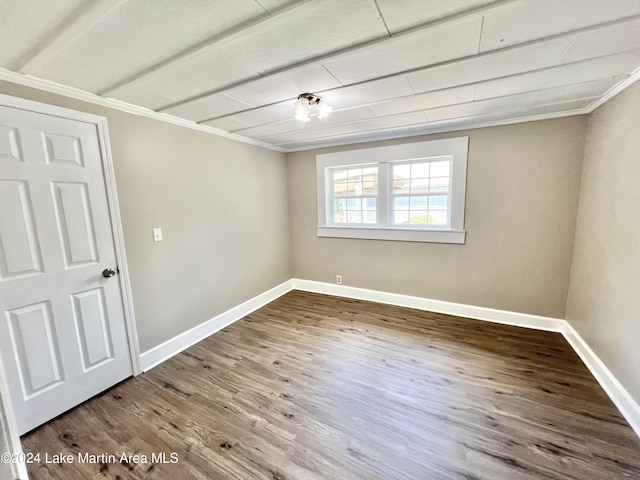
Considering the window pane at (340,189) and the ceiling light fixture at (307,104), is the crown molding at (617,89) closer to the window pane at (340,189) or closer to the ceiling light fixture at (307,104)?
the ceiling light fixture at (307,104)

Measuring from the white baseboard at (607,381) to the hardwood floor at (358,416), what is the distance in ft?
0.20

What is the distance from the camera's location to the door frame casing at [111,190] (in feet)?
5.24

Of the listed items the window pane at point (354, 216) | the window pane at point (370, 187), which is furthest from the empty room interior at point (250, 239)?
the window pane at point (354, 216)

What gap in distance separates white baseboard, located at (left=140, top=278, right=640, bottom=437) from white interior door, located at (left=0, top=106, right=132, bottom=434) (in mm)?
510

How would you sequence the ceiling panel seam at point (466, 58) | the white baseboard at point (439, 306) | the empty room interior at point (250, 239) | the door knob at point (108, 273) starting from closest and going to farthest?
the ceiling panel seam at point (466, 58)
the empty room interior at point (250, 239)
the door knob at point (108, 273)
the white baseboard at point (439, 306)

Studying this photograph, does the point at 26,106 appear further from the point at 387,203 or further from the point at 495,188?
the point at 495,188

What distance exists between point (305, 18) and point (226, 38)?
15.7 inches

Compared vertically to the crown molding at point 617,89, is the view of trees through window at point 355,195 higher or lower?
lower

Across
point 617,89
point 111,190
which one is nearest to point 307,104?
point 111,190

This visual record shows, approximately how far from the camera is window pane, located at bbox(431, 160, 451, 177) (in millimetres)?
3135

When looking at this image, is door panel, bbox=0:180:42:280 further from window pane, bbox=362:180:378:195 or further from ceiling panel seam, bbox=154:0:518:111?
window pane, bbox=362:180:378:195

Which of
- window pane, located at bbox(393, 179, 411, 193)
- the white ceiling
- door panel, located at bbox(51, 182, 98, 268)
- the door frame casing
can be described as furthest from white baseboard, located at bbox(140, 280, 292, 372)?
window pane, located at bbox(393, 179, 411, 193)

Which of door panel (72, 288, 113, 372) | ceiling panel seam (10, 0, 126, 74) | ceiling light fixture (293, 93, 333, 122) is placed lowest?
door panel (72, 288, 113, 372)

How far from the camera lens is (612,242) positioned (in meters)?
1.98
